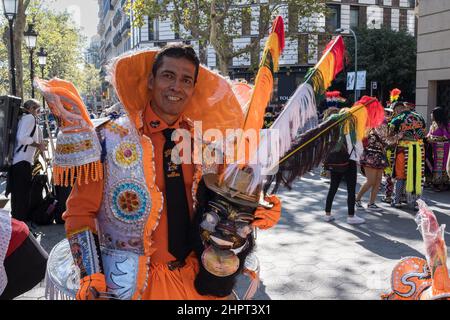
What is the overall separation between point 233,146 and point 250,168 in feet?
0.80

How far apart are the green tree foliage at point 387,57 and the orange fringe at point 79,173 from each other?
28.2 metres

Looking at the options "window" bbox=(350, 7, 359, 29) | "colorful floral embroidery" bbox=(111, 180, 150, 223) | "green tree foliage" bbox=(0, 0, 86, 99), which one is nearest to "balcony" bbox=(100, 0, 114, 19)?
"green tree foliage" bbox=(0, 0, 86, 99)

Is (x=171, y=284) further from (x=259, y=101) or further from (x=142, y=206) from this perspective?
(x=259, y=101)

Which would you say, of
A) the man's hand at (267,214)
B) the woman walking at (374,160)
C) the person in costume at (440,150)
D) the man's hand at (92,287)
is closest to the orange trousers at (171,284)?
the man's hand at (92,287)

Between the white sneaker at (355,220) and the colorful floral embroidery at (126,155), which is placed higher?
the colorful floral embroidery at (126,155)

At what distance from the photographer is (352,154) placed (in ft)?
20.9

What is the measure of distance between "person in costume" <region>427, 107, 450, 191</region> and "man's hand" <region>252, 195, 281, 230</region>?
330 inches

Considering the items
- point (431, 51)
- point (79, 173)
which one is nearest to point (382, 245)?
point (79, 173)

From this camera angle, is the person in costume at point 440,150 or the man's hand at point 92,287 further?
the person in costume at point 440,150

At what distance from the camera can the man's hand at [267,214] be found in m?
1.65

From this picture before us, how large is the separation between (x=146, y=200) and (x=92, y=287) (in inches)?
15.7

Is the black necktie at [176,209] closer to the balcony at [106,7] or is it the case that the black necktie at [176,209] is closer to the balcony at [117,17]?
the balcony at [117,17]
